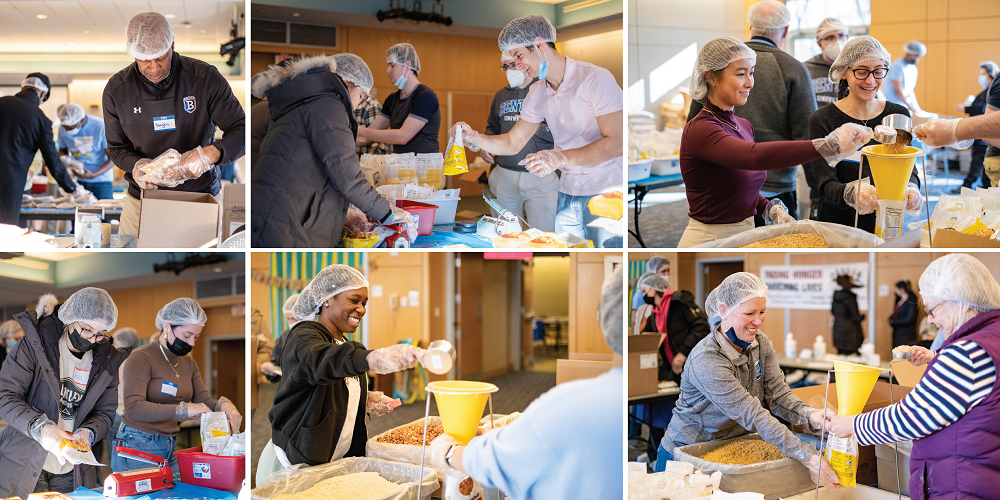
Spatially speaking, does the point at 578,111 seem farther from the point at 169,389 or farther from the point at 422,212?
the point at 169,389

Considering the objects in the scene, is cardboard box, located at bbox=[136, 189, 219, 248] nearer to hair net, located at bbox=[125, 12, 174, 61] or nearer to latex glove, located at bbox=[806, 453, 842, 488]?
hair net, located at bbox=[125, 12, 174, 61]

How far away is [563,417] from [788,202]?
4.26 feet

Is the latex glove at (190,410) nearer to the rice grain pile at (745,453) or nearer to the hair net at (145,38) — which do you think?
the hair net at (145,38)

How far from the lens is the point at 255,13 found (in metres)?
2.19

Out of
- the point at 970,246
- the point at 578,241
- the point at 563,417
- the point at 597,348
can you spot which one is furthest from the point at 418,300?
the point at 970,246

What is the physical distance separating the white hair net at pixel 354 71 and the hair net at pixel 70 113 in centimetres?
158

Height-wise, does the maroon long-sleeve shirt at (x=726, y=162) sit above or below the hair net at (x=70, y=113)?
below

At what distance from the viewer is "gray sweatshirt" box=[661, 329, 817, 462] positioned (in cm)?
236

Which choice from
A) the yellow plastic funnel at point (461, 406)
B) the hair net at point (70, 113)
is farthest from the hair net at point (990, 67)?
the hair net at point (70, 113)

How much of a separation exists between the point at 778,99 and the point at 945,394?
1.12 meters

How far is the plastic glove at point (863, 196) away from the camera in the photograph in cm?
229

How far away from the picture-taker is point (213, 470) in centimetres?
248

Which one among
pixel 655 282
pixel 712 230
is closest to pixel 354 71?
pixel 712 230

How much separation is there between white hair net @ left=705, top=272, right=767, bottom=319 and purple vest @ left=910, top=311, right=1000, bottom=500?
64 cm
